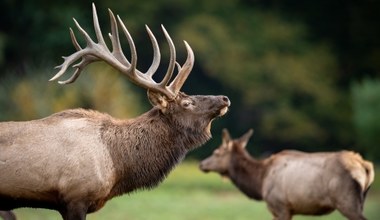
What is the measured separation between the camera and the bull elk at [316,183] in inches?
505

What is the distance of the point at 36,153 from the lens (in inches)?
376

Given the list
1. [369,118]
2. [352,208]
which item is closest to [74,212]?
[352,208]

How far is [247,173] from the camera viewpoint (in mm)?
15164

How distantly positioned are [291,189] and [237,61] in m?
25.3

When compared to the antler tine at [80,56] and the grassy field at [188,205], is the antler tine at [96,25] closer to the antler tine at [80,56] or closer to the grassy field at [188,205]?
the antler tine at [80,56]

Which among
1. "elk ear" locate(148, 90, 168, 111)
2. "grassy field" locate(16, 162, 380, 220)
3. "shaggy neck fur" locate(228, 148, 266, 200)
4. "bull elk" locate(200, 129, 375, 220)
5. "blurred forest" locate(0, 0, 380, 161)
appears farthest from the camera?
"blurred forest" locate(0, 0, 380, 161)

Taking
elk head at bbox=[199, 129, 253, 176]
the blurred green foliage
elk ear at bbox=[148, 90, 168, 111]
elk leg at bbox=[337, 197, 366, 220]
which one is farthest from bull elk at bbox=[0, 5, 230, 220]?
the blurred green foliage

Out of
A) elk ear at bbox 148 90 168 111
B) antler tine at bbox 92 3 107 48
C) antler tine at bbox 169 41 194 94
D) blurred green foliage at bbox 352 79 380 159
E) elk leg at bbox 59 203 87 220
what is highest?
antler tine at bbox 92 3 107 48

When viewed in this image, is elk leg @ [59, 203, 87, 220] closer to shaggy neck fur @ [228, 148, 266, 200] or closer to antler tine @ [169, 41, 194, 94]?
antler tine @ [169, 41, 194, 94]

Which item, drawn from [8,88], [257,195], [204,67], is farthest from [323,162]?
[204,67]

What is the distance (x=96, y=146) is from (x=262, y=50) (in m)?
29.8

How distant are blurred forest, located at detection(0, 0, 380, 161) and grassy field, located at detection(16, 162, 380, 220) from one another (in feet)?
32.8

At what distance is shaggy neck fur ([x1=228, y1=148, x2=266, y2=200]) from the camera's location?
14867mm

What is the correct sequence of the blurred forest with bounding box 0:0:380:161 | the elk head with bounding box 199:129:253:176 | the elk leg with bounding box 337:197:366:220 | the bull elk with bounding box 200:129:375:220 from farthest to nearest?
the blurred forest with bounding box 0:0:380:161 < the elk head with bounding box 199:129:253:176 < the bull elk with bounding box 200:129:375:220 < the elk leg with bounding box 337:197:366:220
